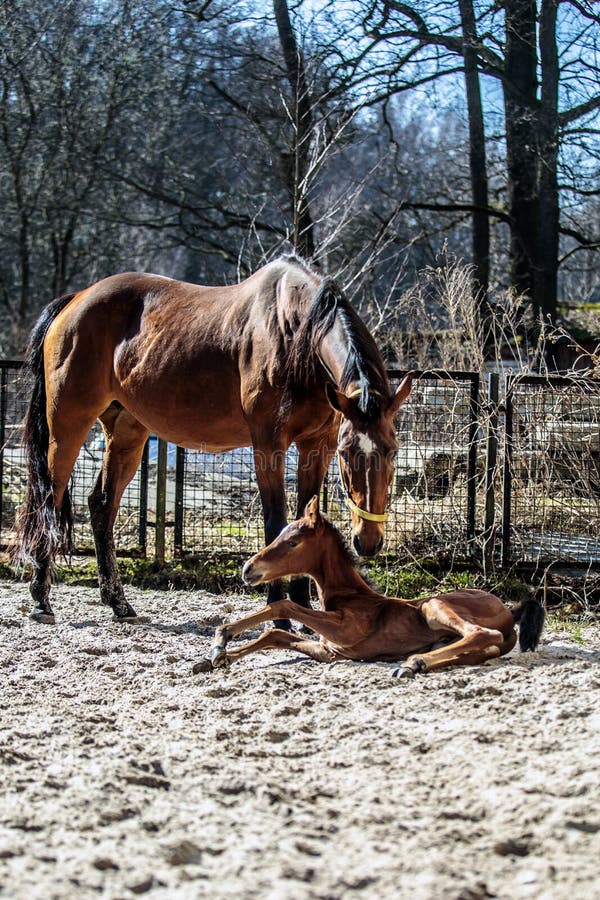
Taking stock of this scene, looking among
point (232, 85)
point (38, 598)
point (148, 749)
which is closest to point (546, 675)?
point (148, 749)

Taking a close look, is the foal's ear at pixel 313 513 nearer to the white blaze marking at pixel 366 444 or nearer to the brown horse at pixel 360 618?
the brown horse at pixel 360 618

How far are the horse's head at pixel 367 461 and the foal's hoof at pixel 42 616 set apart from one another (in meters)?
2.36

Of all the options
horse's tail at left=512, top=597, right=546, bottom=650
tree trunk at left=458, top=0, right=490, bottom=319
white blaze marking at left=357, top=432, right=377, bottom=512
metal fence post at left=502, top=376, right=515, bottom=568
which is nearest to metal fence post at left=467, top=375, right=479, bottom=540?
metal fence post at left=502, top=376, right=515, bottom=568

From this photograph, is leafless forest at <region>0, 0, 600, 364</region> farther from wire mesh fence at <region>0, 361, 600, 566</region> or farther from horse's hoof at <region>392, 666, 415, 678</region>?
horse's hoof at <region>392, 666, 415, 678</region>

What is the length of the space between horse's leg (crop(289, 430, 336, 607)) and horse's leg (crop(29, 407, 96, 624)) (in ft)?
5.16

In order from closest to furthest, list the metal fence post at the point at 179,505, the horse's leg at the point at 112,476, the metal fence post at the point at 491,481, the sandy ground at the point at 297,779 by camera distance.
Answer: the sandy ground at the point at 297,779 < the horse's leg at the point at 112,476 < the metal fence post at the point at 491,481 < the metal fence post at the point at 179,505

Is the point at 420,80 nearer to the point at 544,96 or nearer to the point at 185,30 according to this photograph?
the point at 544,96

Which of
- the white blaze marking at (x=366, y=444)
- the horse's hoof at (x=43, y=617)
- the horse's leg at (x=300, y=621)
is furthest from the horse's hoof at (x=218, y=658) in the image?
the horse's hoof at (x=43, y=617)

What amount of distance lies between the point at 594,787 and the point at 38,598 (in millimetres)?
4125

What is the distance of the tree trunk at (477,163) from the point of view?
12774 millimetres

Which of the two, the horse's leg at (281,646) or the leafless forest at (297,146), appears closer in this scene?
the horse's leg at (281,646)

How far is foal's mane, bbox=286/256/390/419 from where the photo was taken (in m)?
4.61

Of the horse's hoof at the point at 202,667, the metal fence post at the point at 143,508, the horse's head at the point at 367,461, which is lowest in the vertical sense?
the horse's hoof at the point at 202,667

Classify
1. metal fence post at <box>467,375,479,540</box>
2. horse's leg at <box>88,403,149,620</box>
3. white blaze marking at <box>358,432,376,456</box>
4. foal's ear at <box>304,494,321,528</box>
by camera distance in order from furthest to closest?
metal fence post at <box>467,375,479,540</box>, horse's leg at <box>88,403,149,620</box>, foal's ear at <box>304,494,321,528</box>, white blaze marking at <box>358,432,376,456</box>
